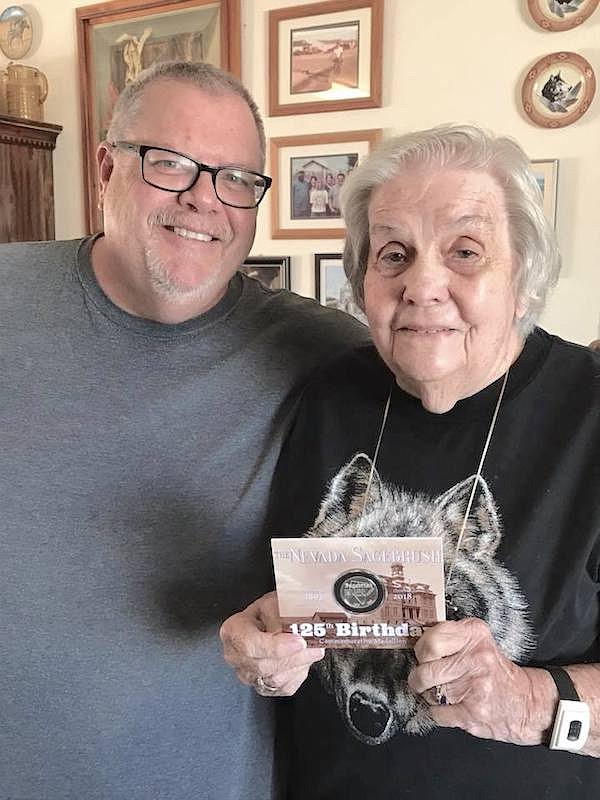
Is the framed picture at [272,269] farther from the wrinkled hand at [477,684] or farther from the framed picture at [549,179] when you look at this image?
the wrinkled hand at [477,684]

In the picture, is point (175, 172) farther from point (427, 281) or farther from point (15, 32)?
point (15, 32)

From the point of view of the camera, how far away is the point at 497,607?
102 centimetres

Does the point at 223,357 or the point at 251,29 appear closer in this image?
the point at 223,357

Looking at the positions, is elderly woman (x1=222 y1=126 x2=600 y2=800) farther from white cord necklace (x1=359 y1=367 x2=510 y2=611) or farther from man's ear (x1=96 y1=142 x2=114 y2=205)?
man's ear (x1=96 y1=142 x2=114 y2=205)

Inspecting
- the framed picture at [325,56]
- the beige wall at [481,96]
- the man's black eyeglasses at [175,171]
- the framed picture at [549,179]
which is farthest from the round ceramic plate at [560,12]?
the man's black eyeglasses at [175,171]

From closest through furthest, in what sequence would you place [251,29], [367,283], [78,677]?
[367,283] → [78,677] → [251,29]

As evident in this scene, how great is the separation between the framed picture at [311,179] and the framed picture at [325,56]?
0.11 meters

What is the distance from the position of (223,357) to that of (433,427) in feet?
1.47

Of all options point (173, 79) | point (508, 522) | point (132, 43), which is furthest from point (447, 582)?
point (132, 43)

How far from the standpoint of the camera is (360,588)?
91 cm

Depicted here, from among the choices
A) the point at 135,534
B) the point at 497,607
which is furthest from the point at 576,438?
the point at 135,534

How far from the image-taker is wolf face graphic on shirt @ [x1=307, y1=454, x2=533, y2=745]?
102 centimetres

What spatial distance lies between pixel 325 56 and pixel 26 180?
1.37 m

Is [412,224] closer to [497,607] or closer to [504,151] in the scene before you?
[504,151]
